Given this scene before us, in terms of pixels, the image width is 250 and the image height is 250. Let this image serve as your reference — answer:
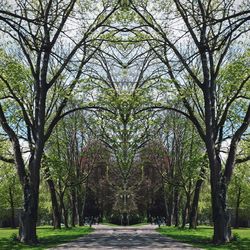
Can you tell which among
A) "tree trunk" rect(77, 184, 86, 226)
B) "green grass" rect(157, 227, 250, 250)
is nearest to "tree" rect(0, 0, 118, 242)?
"green grass" rect(157, 227, 250, 250)

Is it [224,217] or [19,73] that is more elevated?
[19,73]

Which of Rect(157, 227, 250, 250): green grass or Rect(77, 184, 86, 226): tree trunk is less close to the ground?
Rect(77, 184, 86, 226): tree trunk

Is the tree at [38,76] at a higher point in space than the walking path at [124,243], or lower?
higher

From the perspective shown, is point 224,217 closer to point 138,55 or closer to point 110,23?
point 138,55

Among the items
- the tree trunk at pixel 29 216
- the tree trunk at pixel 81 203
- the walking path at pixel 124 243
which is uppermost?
the tree trunk at pixel 81 203

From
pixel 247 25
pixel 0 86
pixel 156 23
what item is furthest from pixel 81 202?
pixel 247 25

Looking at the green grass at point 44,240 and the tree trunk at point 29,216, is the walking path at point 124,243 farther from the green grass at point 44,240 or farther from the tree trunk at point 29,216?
the tree trunk at point 29,216

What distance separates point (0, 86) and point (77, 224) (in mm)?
30049

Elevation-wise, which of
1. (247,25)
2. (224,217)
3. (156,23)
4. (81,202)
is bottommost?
(224,217)

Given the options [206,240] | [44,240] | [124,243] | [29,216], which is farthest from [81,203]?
[124,243]

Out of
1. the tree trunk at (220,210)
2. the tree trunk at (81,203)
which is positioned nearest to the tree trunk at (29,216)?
the tree trunk at (220,210)

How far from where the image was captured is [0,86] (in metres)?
27.3

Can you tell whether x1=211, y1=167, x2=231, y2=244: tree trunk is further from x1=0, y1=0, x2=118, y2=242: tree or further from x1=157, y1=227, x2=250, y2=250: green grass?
x1=0, y1=0, x2=118, y2=242: tree

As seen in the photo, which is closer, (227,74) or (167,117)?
(227,74)
